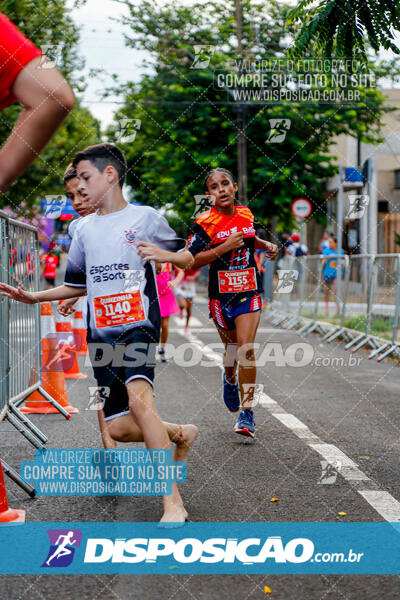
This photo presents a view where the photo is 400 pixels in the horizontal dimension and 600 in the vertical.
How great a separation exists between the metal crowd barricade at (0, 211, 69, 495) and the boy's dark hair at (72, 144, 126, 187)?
→ 1343 mm

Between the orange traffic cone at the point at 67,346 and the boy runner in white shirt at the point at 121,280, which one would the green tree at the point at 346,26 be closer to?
the boy runner in white shirt at the point at 121,280

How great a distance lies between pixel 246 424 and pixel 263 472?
1087mm

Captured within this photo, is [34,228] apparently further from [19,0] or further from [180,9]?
[180,9]

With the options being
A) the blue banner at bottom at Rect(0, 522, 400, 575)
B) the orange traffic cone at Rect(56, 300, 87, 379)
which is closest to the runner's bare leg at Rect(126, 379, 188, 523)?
the blue banner at bottom at Rect(0, 522, 400, 575)

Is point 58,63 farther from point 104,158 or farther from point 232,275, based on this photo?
point 104,158

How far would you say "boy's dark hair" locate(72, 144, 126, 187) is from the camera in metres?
4.33

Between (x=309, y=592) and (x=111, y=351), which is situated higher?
(x=111, y=351)

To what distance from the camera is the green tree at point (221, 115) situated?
87.5ft

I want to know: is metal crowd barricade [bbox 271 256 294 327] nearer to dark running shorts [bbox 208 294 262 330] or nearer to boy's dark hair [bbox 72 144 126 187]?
dark running shorts [bbox 208 294 262 330]

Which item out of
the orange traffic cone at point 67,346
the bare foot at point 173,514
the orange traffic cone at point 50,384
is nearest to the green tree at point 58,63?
the orange traffic cone at point 67,346

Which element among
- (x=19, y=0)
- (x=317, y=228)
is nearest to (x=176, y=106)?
(x=19, y=0)

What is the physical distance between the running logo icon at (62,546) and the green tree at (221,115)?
22.4 metres

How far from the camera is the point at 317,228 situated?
4728cm

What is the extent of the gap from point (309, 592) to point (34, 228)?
4.38 metres
